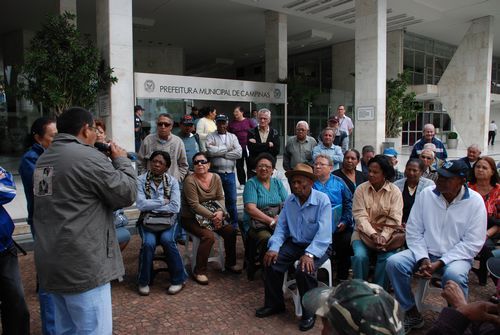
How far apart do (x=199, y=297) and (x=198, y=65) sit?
23.4 m

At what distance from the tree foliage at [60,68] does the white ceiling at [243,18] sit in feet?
18.1

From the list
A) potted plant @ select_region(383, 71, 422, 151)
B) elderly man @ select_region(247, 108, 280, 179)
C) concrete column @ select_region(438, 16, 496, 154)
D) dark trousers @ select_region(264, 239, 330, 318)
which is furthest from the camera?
concrete column @ select_region(438, 16, 496, 154)

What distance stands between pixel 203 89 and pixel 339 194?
28.6ft

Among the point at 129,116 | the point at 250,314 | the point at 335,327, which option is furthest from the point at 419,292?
the point at 129,116

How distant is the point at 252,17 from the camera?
1545 cm

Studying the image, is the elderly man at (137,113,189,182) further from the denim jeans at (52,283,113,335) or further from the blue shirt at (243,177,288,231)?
the denim jeans at (52,283,113,335)

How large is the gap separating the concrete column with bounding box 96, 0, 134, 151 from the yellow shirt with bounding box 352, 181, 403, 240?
6797mm

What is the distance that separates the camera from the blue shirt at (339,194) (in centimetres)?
422

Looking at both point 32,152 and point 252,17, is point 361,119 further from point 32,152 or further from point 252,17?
point 32,152

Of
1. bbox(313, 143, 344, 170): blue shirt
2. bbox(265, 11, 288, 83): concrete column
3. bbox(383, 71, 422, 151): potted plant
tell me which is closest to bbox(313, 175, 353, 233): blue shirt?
bbox(313, 143, 344, 170): blue shirt

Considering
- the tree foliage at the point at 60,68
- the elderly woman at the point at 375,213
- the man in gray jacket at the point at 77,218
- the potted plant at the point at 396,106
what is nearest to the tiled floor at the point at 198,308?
the elderly woman at the point at 375,213

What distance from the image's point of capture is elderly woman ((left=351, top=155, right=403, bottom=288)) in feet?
11.6

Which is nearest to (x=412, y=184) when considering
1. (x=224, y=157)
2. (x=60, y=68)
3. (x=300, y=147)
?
(x=300, y=147)

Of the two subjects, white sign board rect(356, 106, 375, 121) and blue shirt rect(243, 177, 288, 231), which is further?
white sign board rect(356, 106, 375, 121)
